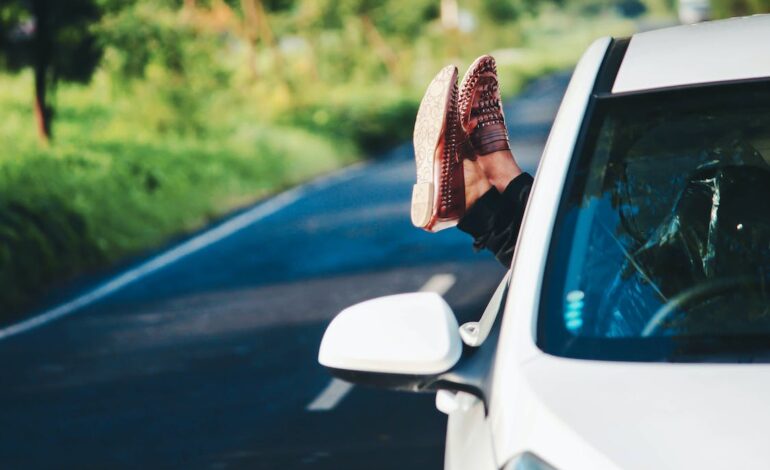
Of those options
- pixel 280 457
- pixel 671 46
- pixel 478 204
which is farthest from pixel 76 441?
pixel 671 46

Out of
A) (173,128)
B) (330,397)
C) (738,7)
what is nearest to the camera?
(330,397)

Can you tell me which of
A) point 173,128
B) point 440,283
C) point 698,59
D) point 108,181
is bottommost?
point 173,128

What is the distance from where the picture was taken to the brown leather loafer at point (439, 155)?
13.6ft

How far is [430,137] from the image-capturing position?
167 inches

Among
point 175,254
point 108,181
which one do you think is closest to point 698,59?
point 175,254

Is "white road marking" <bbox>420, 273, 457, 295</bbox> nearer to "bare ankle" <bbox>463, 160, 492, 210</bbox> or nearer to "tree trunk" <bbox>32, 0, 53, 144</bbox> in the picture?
"bare ankle" <bbox>463, 160, 492, 210</bbox>

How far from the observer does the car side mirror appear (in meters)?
2.93

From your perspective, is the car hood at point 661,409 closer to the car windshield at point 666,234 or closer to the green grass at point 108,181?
the car windshield at point 666,234

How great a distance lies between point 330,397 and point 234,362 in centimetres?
146

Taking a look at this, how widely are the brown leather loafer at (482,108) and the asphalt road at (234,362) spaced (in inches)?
105

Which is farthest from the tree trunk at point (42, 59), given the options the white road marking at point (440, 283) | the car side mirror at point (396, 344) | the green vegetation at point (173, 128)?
the car side mirror at point (396, 344)

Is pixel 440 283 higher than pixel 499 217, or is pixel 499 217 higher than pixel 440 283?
pixel 499 217

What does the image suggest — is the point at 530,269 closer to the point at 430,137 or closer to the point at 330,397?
the point at 430,137

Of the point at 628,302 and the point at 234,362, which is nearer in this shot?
the point at 628,302
